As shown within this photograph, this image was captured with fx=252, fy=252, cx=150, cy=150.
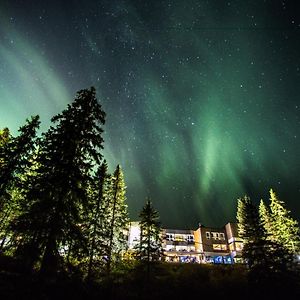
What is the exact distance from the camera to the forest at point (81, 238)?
14.0 meters


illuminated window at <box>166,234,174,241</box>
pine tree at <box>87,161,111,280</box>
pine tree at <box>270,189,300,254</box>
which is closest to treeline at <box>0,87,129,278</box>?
pine tree at <box>87,161,111,280</box>

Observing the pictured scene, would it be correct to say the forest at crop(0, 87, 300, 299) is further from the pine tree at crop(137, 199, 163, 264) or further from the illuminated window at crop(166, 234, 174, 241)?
the illuminated window at crop(166, 234, 174, 241)

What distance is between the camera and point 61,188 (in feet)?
53.8

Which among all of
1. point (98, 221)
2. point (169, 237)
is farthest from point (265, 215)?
point (98, 221)

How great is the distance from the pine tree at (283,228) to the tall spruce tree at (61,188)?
4218 centimetres

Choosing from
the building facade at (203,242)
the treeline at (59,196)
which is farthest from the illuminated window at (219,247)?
the treeline at (59,196)

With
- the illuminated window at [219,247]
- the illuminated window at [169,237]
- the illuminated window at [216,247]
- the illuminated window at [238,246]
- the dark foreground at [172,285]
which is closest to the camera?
the dark foreground at [172,285]

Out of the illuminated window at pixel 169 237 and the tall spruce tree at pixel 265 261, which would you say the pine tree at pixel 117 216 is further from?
the illuminated window at pixel 169 237

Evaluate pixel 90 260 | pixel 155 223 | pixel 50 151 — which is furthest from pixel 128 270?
pixel 50 151

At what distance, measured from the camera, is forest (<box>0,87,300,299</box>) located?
14047 mm

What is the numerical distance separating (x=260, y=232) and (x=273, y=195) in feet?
96.2

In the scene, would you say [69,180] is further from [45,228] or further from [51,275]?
[51,275]

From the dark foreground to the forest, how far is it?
97 mm

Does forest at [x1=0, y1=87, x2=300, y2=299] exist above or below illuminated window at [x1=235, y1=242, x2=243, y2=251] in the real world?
below
